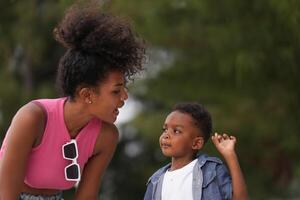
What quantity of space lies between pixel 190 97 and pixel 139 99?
5.85ft

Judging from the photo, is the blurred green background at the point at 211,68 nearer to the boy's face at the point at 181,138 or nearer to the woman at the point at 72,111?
the woman at the point at 72,111

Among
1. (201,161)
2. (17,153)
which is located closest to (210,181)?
(201,161)

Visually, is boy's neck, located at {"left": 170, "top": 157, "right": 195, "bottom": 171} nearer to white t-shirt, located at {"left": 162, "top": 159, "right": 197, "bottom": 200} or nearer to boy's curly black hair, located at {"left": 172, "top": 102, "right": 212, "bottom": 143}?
white t-shirt, located at {"left": 162, "top": 159, "right": 197, "bottom": 200}

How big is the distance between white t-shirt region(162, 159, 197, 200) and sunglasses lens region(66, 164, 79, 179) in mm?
355

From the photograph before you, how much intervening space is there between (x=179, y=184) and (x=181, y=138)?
18 centimetres

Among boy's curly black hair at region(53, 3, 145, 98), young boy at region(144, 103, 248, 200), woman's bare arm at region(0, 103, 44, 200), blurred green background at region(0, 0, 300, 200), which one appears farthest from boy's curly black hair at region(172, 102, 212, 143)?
blurred green background at region(0, 0, 300, 200)

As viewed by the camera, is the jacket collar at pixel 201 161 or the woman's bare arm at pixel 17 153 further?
the jacket collar at pixel 201 161

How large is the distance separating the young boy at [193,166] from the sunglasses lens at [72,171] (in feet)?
1.09

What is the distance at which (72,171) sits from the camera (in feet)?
10.0

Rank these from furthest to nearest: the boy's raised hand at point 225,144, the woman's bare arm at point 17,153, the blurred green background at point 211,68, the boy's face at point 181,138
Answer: the blurred green background at point 211,68 → the boy's face at point 181,138 → the boy's raised hand at point 225,144 → the woman's bare arm at point 17,153

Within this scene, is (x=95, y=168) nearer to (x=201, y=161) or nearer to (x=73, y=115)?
(x=73, y=115)

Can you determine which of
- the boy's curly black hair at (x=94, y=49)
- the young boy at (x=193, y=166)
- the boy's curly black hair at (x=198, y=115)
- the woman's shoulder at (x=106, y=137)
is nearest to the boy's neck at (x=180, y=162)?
the young boy at (x=193, y=166)

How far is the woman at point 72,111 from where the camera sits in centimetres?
292

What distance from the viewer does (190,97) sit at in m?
7.03
